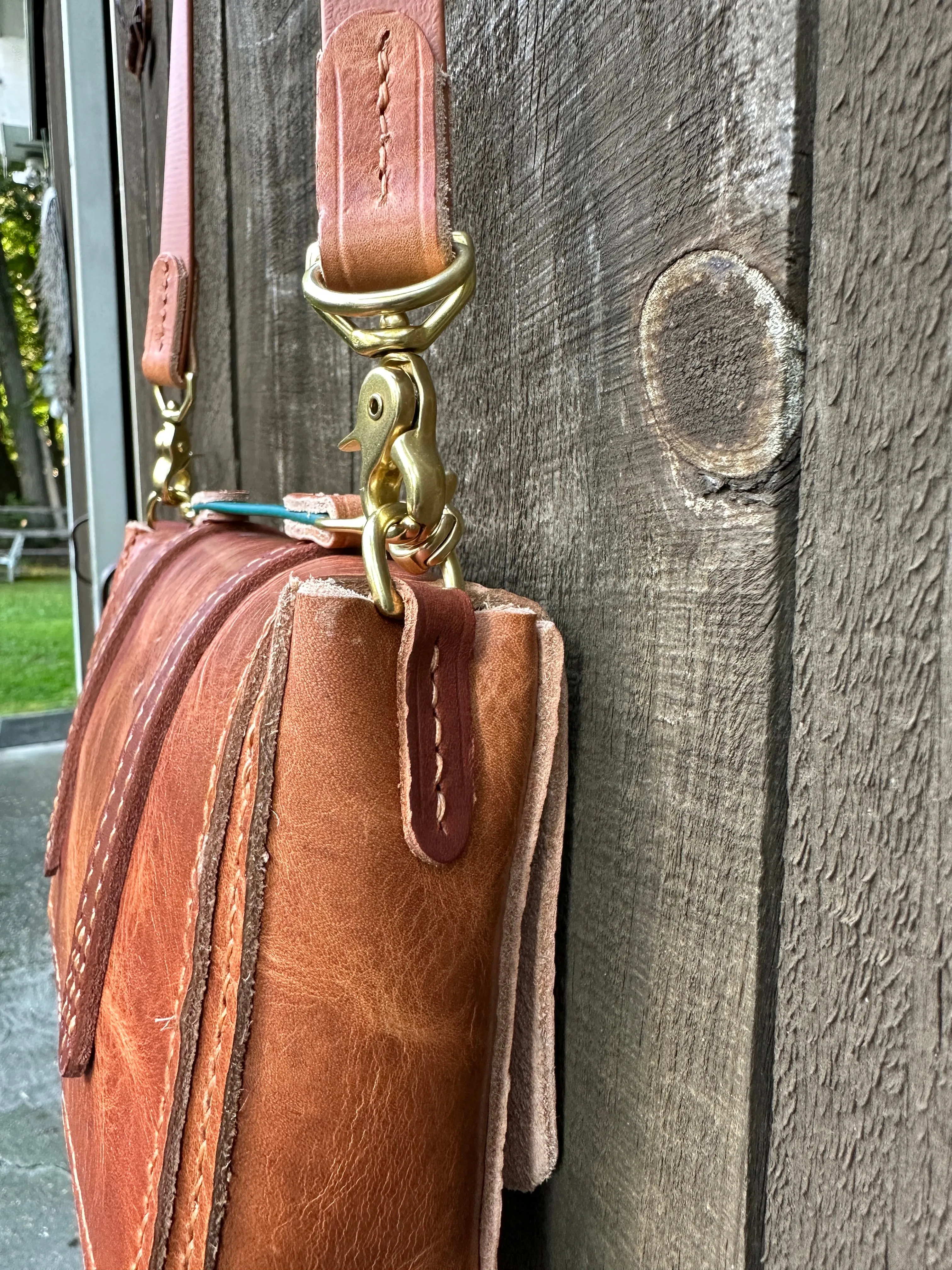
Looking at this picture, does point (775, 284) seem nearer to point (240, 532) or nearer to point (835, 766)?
point (835, 766)

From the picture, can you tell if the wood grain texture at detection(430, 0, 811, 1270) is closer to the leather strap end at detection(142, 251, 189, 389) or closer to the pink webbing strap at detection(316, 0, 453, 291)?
the pink webbing strap at detection(316, 0, 453, 291)

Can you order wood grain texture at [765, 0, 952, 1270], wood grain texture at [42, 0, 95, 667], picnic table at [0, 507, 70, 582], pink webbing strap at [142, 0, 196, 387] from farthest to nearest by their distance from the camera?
picnic table at [0, 507, 70, 582]
wood grain texture at [42, 0, 95, 667]
pink webbing strap at [142, 0, 196, 387]
wood grain texture at [765, 0, 952, 1270]

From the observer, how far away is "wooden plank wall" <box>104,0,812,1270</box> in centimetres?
36

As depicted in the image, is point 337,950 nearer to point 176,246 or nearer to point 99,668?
point 99,668

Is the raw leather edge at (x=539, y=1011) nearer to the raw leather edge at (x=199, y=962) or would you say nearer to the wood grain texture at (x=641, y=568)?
the wood grain texture at (x=641, y=568)

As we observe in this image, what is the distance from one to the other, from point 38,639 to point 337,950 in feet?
11.8

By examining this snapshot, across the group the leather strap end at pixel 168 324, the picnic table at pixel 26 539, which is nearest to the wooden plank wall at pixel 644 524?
the leather strap end at pixel 168 324

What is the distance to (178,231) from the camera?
91cm

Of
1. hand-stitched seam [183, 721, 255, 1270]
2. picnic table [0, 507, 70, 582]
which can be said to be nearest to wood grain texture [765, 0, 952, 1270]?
hand-stitched seam [183, 721, 255, 1270]

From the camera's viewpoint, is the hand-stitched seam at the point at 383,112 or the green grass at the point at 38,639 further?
the green grass at the point at 38,639

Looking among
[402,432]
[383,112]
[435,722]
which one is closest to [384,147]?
[383,112]

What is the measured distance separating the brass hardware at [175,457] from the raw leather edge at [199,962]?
48 centimetres

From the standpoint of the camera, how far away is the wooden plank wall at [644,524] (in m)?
0.36

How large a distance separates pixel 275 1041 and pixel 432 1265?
0.13 metres
